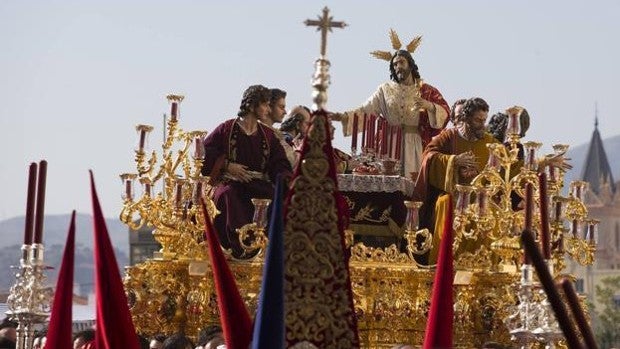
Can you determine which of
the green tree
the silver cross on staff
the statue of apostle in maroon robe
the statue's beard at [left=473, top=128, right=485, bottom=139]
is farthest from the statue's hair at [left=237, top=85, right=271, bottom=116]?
the green tree

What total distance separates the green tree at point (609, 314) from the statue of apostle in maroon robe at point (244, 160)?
4216cm

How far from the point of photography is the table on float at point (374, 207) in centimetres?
1981

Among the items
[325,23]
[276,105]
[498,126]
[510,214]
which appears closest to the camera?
[325,23]

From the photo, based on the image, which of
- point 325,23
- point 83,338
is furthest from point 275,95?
point 325,23

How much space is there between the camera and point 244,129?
19.7 metres

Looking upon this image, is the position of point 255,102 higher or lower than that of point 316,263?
higher

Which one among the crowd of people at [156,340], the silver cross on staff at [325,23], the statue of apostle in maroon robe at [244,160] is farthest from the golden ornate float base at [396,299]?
the silver cross on staff at [325,23]

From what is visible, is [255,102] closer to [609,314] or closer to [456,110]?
[456,110]

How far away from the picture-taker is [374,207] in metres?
19.9

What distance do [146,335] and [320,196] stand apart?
754 centimetres

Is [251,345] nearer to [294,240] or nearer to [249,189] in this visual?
[294,240]

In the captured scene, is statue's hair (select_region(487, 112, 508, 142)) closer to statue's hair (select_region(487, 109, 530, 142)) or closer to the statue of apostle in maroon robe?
statue's hair (select_region(487, 109, 530, 142))

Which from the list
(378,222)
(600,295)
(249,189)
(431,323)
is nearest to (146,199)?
(249,189)

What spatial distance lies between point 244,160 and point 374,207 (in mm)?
1259
